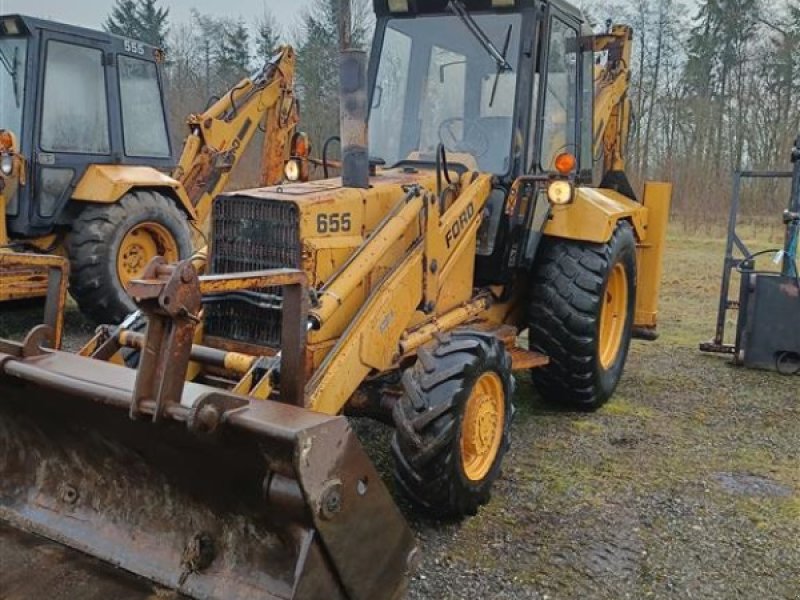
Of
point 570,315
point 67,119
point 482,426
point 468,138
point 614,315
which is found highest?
point 67,119

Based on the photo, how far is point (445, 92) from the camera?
510cm

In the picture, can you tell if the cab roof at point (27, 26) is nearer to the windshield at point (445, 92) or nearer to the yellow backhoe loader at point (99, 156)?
the yellow backhoe loader at point (99, 156)

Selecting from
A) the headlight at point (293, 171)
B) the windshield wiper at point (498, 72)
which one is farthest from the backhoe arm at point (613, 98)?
the headlight at point (293, 171)

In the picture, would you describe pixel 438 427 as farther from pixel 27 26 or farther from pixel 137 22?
pixel 137 22

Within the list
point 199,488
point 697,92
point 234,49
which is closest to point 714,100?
point 697,92

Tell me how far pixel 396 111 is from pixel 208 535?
3183mm

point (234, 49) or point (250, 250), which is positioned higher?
point (234, 49)

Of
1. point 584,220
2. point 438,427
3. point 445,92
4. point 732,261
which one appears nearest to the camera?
A: point 438,427

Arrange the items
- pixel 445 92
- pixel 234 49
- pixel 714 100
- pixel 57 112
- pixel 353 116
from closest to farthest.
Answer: pixel 353 116 → pixel 445 92 → pixel 57 112 → pixel 714 100 → pixel 234 49

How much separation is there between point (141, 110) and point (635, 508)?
6437 millimetres

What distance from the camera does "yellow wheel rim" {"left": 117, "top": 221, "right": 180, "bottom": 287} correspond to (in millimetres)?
7667

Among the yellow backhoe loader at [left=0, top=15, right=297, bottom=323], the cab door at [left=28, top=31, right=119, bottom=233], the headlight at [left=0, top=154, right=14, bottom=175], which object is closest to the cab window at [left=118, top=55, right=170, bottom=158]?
the yellow backhoe loader at [left=0, top=15, right=297, bottom=323]

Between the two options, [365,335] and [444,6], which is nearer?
[365,335]

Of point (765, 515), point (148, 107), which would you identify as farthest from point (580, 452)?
point (148, 107)
